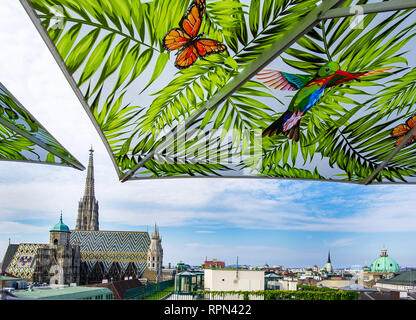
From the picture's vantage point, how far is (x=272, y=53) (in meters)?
2.38

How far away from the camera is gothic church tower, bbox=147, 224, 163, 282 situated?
55281 mm

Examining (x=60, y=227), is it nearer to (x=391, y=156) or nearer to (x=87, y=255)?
(x=87, y=255)

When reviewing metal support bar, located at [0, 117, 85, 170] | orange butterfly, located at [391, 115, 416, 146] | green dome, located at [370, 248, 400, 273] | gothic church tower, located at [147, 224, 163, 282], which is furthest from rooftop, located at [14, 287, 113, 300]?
green dome, located at [370, 248, 400, 273]

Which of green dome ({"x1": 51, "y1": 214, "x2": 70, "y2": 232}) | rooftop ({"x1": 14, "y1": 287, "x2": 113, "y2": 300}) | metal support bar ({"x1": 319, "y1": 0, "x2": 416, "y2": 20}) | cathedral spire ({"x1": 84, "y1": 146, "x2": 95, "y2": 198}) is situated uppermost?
cathedral spire ({"x1": 84, "y1": 146, "x2": 95, "y2": 198})

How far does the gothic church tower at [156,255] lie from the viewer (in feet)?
181

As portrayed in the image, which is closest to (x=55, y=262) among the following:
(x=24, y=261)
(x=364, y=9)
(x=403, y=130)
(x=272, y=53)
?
(x=24, y=261)

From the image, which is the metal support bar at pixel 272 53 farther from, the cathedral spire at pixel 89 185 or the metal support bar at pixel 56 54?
the cathedral spire at pixel 89 185

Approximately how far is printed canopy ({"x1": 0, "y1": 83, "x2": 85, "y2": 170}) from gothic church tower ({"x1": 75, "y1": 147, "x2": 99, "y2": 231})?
59880mm

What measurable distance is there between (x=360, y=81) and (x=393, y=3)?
120cm

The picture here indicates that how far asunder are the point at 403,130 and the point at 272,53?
2.47m

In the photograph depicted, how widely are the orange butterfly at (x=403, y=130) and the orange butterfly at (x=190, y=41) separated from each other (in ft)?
8.36

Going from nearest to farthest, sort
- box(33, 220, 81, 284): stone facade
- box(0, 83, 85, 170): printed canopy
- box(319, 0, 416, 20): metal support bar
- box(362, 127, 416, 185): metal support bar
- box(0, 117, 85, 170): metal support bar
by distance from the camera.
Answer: box(319, 0, 416, 20): metal support bar
box(0, 83, 85, 170): printed canopy
box(0, 117, 85, 170): metal support bar
box(362, 127, 416, 185): metal support bar
box(33, 220, 81, 284): stone facade

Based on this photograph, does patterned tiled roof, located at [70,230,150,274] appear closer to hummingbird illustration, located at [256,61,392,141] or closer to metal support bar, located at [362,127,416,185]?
metal support bar, located at [362,127,416,185]

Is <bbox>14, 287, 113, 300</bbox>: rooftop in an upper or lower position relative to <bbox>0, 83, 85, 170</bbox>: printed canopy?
lower
